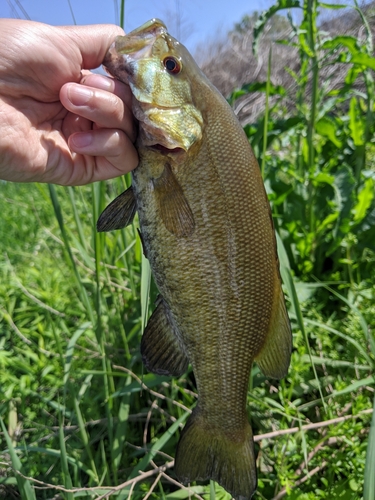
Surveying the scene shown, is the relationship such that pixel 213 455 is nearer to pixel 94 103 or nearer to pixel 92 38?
pixel 94 103

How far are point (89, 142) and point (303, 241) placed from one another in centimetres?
139

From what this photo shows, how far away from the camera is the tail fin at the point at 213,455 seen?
3.94ft

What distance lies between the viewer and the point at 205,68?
6402 millimetres

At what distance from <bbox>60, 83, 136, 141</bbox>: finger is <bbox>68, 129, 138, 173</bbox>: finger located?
3 centimetres

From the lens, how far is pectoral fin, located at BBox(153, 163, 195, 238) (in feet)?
3.60

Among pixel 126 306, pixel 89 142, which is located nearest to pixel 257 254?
pixel 89 142

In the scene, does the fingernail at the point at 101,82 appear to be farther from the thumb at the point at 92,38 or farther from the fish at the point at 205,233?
the thumb at the point at 92,38

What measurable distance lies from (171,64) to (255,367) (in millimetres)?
1120

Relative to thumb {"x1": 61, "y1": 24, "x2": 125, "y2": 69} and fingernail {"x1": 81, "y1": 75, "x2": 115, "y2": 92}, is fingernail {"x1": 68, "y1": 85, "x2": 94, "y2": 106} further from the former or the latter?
thumb {"x1": 61, "y1": 24, "x2": 125, "y2": 69}

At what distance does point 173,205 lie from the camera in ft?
3.59

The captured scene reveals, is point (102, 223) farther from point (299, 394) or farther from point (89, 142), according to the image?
point (299, 394)

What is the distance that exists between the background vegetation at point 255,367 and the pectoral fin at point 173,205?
264mm

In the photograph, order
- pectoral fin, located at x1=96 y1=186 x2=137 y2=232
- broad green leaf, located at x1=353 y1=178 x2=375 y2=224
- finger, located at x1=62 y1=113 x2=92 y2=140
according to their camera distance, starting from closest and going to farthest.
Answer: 1. pectoral fin, located at x1=96 y1=186 x2=137 y2=232
2. finger, located at x1=62 y1=113 x2=92 y2=140
3. broad green leaf, located at x1=353 y1=178 x2=375 y2=224

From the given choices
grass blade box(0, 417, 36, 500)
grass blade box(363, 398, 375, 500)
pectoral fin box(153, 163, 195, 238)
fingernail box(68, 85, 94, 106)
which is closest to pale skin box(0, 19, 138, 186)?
fingernail box(68, 85, 94, 106)
